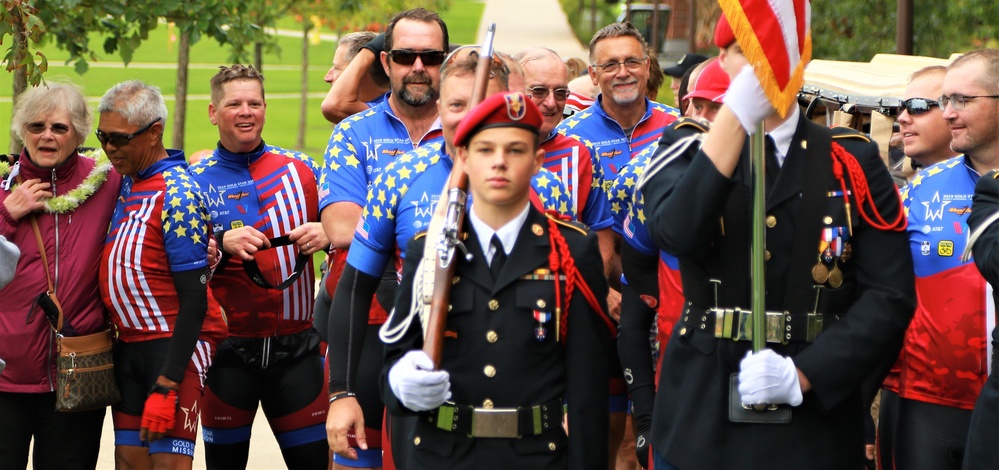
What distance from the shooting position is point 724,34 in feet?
12.2

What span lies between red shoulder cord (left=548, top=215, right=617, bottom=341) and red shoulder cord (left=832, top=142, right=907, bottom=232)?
2.58ft

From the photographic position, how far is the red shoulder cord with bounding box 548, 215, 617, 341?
4023mm

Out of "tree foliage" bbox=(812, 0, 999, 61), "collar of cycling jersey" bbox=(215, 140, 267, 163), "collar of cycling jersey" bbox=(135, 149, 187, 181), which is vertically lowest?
"collar of cycling jersey" bbox=(135, 149, 187, 181)

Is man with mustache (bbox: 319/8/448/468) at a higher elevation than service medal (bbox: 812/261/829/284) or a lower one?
higher

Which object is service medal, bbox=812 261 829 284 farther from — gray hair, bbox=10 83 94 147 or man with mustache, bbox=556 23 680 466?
gray hair, bbox=10 83 94 147

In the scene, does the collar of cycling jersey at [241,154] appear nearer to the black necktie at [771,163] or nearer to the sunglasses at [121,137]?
the sunglasses at [121,137]

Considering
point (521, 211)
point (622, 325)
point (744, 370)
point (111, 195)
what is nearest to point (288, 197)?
point (111, 195)

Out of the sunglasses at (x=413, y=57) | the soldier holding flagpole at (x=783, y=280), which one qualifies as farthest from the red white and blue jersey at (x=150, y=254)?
the soldier holding flagpole at (x=783, y=280)

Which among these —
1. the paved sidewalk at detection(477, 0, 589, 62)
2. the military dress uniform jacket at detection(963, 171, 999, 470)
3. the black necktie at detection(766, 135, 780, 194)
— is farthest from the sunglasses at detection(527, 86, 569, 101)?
the paved sidewalk at detection(477, 0, 589, 62)

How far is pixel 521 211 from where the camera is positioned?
4.07 meters

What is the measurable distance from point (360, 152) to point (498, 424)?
2.05 m

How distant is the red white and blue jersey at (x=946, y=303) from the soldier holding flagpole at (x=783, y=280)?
125cm

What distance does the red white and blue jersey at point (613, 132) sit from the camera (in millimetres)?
6660

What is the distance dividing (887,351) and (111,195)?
3.70 meters
